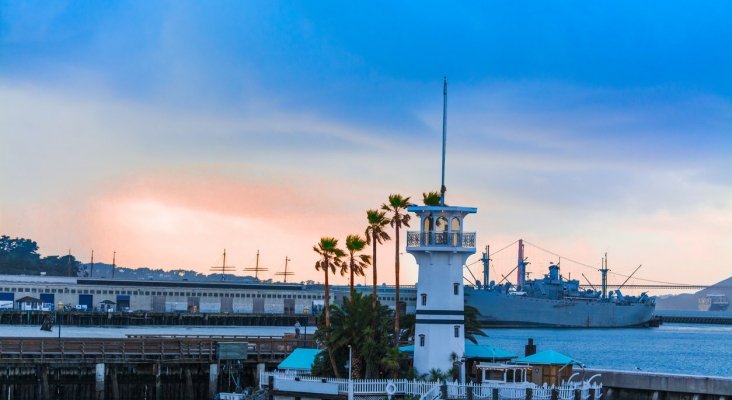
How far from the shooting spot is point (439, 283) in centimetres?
5569

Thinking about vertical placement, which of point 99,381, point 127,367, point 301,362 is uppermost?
point 301,362

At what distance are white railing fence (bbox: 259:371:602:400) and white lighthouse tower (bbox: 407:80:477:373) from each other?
2.22 meters

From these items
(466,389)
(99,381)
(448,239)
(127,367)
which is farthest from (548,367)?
(127,367)

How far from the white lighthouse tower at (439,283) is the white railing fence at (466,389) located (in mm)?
2223

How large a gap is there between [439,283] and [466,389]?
5644mm

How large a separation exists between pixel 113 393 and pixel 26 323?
425 feet

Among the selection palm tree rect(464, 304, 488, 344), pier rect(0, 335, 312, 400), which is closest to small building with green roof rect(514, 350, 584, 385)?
palm tree rect(464, 304, 488, 344)

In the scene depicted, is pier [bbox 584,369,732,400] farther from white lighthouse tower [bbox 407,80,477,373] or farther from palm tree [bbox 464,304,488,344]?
white lighthouse tower [bbox 407,80,477,373]

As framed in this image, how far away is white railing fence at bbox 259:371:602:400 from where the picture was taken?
169 ft

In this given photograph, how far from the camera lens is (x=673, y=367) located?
405 ft

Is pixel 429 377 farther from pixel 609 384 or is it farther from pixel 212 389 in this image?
pixel 212 389

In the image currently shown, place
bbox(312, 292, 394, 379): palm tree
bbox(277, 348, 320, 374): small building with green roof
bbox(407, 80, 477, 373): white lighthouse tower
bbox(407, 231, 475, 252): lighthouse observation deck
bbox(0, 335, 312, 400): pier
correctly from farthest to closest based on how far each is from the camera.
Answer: bbox(0, 335, 312, 400): pier
bbox(277, 348, 320, 374): small building with green roof
bbox(312, 292, 394, 379): palm tree
bbox(407, 231, 475, 252): lighthouse observation deck
bbox(407, 80, 477, 373): white lighthouse tower

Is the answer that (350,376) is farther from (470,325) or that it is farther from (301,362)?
(470,325)

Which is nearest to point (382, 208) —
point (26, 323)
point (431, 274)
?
point (431, 274)
